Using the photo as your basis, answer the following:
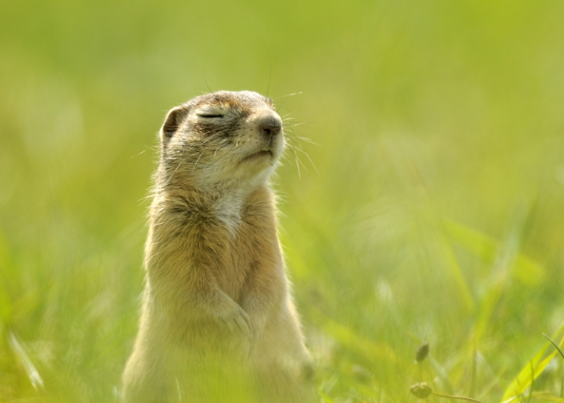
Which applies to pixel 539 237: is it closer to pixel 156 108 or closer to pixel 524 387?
pixel 524 387

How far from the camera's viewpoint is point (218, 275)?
481 cm

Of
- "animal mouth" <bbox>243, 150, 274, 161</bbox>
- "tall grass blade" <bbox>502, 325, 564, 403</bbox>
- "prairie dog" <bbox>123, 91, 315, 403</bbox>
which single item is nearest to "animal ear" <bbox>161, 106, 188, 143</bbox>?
"prairie dog" <bbox>123, 91, 315, 403</bbox>

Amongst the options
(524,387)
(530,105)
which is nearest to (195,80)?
(530,105)

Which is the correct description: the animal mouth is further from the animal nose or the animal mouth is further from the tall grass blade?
the tall grass blade

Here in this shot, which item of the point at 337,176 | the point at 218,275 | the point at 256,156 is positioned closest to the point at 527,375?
the point at 218,275

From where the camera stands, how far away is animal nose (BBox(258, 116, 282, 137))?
4777 mm

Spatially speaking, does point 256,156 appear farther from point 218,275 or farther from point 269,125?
point 218,275

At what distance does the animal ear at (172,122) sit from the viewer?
5.39 meters

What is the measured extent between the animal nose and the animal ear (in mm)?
797

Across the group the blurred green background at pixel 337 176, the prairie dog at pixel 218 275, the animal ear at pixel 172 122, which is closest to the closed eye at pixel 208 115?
the prairie dog at pixel 218 275

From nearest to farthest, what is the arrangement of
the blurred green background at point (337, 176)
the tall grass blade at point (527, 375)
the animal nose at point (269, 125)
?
the tall grass blade at point (527, 375) → the animal nose at point (269, 125) → the blurred green background at point (337, 176)

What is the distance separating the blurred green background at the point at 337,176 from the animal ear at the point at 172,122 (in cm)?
86

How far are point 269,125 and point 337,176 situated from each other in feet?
13.3

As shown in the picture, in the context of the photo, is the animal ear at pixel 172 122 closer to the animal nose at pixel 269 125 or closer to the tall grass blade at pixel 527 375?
the animal nose at pixel 269 125
